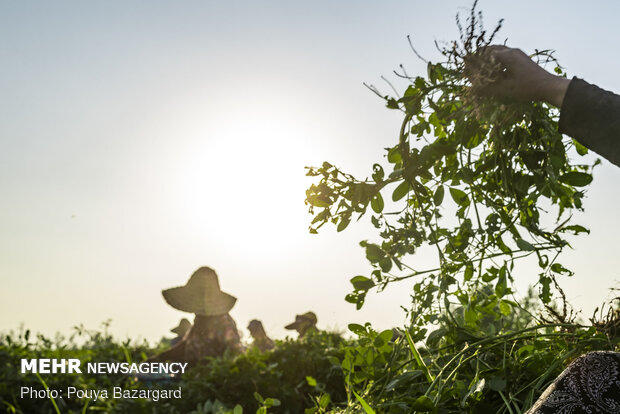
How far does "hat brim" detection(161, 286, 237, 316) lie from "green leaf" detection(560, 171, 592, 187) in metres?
5.90

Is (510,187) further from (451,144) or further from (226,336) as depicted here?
(226,336)

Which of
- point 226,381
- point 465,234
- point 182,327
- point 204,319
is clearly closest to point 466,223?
point 465,234

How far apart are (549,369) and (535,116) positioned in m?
0.99

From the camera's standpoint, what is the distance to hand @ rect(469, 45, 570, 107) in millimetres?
1913

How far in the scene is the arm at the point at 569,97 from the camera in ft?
6.08

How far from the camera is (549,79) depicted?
6.30 ft

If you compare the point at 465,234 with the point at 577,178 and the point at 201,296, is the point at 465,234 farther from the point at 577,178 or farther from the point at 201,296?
the point at 201,296

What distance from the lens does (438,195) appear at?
2254mm

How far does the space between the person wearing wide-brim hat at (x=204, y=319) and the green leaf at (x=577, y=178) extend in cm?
530

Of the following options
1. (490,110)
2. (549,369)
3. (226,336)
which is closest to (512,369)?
(549,369)

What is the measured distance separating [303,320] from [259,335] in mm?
730

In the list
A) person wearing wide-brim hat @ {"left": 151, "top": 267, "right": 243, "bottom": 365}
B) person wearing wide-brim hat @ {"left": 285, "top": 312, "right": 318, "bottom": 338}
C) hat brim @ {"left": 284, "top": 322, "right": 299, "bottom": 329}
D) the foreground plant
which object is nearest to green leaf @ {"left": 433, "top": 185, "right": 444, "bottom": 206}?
the foreground plant

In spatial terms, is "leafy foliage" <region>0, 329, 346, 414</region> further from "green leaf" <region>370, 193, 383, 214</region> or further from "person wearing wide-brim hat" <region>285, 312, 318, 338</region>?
"green leaf" <region>370, 193, 383, 214</region>

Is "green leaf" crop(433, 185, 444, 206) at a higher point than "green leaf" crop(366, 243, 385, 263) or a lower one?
higher
